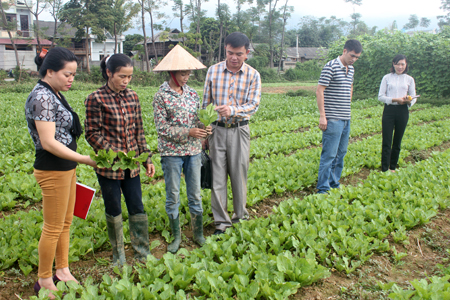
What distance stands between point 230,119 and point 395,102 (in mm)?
3586

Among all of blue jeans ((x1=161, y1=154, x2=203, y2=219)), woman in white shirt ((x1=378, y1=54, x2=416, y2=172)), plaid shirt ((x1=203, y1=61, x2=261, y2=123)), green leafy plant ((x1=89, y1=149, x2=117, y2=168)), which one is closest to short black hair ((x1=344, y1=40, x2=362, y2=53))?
woman in white shirt ((x1=378, y1=54, x2=416, y2=172))

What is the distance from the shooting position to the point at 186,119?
3.41 m

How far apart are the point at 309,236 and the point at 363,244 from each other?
0.54m

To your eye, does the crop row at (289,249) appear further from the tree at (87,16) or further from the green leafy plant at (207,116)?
the tree at (87,16)

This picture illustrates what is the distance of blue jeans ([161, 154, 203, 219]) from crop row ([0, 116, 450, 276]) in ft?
→ 1.46

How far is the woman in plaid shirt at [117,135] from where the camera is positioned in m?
2.84

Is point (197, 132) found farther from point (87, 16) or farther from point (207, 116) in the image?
point (87, 16)

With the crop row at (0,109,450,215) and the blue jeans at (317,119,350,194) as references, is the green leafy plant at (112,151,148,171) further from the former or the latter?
the blue jeans at (317,119,350,194)

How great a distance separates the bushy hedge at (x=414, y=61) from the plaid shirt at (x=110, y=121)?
2171 centimetres

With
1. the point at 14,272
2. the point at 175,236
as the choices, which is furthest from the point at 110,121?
the point at 14,272

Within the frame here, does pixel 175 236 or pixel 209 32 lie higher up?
pixel 209 32

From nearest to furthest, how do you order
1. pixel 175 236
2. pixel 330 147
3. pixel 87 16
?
pixel 175 236 < pixel 330 147 < pixel 87 16

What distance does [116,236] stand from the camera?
312 cm

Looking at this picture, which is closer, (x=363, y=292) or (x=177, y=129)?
(x=363, y=292)
